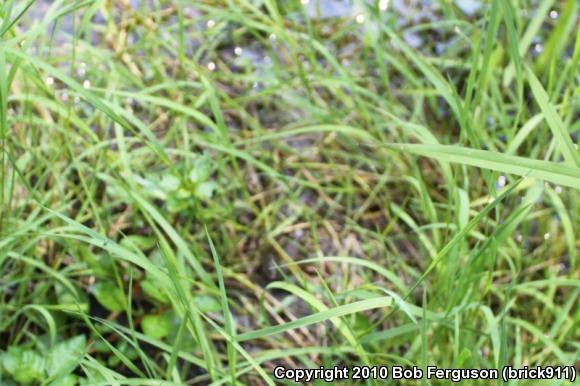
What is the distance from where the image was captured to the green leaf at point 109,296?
1185 millimetres

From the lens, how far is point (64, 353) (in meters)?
1.08

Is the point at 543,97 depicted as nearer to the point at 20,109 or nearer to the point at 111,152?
the point at 111,152

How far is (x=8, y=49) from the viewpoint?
955mm

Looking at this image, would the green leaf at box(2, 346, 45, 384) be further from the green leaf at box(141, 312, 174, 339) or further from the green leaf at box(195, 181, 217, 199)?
the green leaf at box(195, 181, 217, 199)

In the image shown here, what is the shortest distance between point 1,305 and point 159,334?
25cm

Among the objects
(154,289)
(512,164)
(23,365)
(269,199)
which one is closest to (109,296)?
(154,289)

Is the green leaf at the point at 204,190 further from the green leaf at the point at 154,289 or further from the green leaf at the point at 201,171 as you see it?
the green leaf at the point at 154,289

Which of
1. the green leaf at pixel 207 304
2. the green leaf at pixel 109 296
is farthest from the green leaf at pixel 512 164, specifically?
the green leaf at pixel 109 296

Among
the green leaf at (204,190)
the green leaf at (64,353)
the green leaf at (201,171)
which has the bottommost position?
the green leaf at (64,353)

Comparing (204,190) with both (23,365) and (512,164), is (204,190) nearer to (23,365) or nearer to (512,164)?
(23,365)

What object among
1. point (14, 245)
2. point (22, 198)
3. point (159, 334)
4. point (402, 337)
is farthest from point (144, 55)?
point (402, 337)

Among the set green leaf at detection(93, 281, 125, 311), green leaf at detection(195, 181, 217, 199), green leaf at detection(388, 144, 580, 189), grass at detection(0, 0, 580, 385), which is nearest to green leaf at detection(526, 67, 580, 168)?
grass at detection(0, 0, 580, 385)

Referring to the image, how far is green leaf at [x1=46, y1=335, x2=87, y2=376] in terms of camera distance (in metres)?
1.07

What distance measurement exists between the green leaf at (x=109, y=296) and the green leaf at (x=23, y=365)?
141mm
